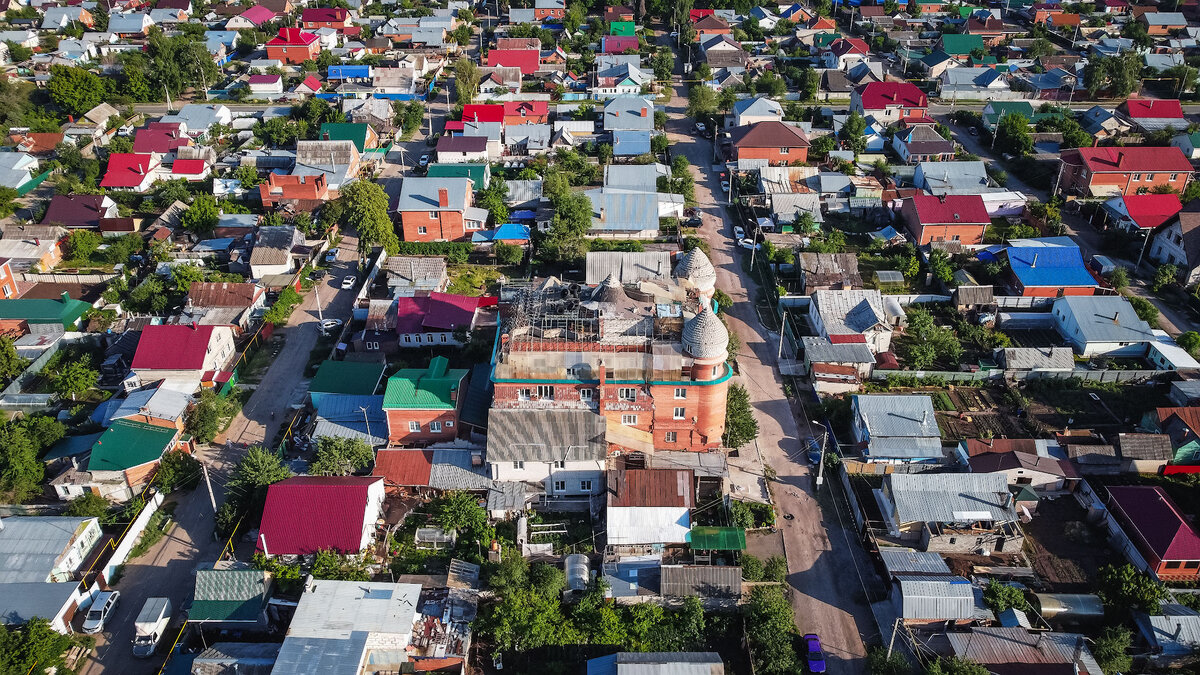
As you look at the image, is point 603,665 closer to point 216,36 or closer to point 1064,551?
point 1064,551

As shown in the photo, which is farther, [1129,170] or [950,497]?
[1129,170]

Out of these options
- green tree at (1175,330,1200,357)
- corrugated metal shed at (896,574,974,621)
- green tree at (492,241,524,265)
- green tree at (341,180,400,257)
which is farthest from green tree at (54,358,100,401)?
green tree at (1175,330,1200,357)

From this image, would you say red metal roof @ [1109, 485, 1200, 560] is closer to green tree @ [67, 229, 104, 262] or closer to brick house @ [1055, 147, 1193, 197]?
brick house @ [1055, 147, 1193, 197]

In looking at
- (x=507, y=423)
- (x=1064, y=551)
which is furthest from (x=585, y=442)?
(x=1064, y=551)

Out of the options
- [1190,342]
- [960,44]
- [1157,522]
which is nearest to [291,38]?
[960,44]

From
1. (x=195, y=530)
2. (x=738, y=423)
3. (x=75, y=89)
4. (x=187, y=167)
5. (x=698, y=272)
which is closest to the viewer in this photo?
(x=195, y=530)

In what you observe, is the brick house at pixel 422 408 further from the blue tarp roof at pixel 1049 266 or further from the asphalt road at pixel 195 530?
the blue tarp roof at pixel 1049 266

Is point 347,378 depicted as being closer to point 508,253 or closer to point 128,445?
point 128,445
